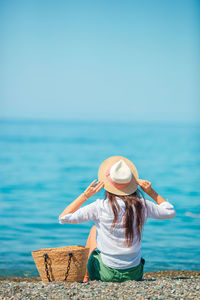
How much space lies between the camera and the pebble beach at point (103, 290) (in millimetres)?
3387

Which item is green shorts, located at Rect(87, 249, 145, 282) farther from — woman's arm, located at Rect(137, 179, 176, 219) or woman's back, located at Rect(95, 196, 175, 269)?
woman's arm, located at Rect(137, 179, 176, 219)

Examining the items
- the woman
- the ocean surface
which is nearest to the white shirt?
the woman

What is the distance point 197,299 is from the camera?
3334mm

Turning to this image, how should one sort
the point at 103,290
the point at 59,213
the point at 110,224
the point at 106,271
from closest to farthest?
the point at 103,290 → the point at 110,224 → the point at 106,271 → the point at 59,213

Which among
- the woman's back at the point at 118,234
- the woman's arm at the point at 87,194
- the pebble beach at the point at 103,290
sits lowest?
the pebble beach at the point at 103,290

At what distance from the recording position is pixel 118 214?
3619mm

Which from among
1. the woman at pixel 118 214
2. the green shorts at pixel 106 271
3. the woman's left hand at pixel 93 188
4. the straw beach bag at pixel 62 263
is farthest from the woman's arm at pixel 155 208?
the straw beach bag at pixel 62 263

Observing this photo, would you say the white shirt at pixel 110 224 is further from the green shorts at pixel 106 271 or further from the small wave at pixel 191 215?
the small wave at pixel 191 215

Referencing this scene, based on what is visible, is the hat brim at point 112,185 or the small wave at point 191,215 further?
the small wave at point 191,215

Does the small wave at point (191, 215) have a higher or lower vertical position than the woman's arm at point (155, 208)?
lower

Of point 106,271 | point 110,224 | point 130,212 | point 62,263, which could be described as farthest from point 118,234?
point 62,263

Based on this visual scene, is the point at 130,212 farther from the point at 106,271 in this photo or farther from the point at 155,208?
the point at 106,271

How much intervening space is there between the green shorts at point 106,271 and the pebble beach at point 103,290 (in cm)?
6

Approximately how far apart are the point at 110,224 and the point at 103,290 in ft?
1.67
